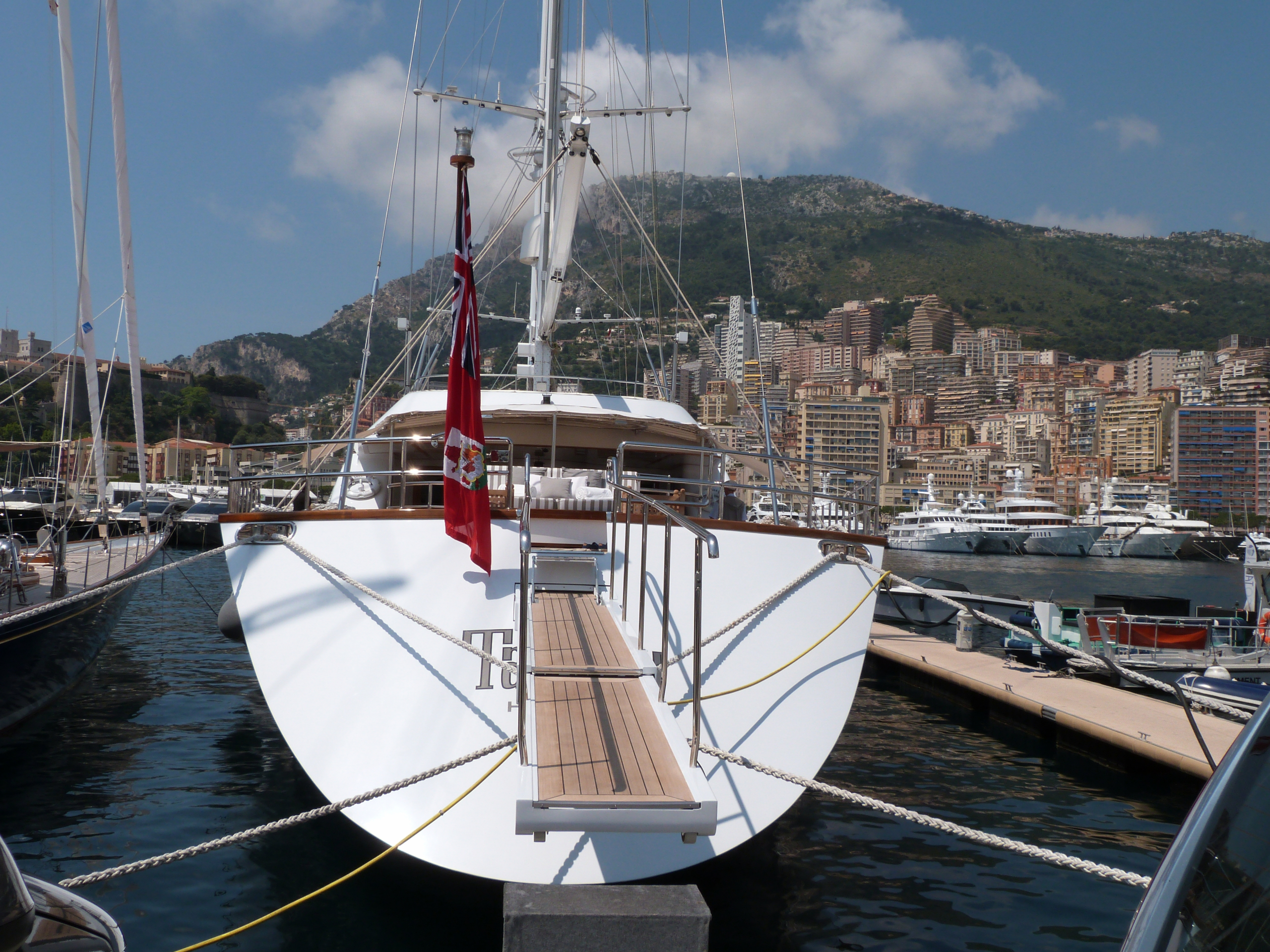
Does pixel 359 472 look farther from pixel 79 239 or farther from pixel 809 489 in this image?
pixel 79 239

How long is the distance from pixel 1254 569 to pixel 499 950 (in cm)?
1767

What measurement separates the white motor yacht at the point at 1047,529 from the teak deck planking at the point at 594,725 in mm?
75931

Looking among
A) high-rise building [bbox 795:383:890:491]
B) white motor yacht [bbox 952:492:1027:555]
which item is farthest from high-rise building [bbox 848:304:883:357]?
white motor yacht [bbox 952:492:1027:555]

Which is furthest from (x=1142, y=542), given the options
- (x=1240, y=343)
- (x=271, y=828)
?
(x=1240, y=343)

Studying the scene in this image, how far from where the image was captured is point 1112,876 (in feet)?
11.0

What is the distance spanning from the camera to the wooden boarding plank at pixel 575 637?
477 cm

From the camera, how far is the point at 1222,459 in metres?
122

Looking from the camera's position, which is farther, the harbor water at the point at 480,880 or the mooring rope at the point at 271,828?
the harbor water at the point at 480,880

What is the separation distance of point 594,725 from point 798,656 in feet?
5.55

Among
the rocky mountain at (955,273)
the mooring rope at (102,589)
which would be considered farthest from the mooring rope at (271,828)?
the rocky mountain at (955,273)

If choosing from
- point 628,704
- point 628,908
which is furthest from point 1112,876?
point 628,704

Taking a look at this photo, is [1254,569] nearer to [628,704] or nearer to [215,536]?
[628,704]

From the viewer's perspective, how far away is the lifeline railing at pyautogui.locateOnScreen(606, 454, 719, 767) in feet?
12.7

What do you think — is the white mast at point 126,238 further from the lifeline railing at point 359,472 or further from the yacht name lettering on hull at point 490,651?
the yacht name lettering on hull at point 490,651
